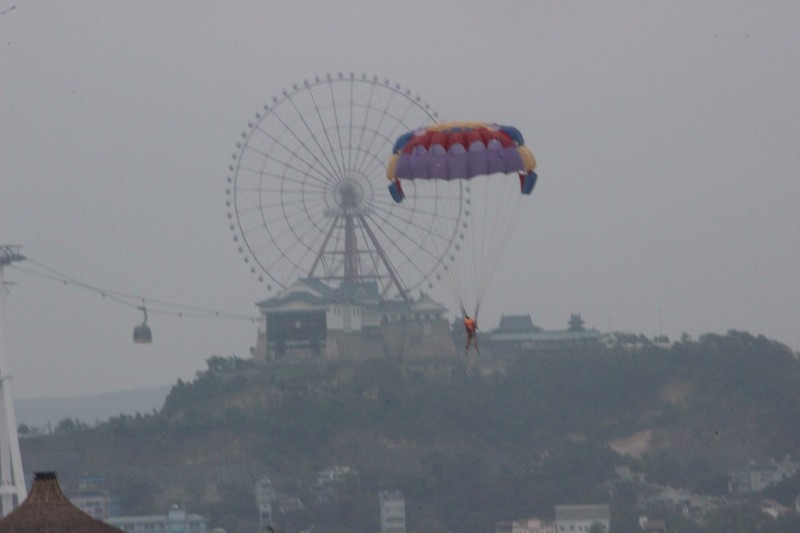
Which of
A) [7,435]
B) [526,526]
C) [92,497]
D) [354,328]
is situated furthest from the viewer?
[354,328]

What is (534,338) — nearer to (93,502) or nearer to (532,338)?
(532,338)

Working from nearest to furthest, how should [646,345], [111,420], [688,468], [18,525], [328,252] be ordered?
[18,525] → [328,252] → [688,468] → [111,420] → [646,345]

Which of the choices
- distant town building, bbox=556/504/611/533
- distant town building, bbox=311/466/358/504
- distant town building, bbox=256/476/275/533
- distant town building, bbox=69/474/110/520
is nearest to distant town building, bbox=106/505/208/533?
distant town building, bbox=69/474/110/520

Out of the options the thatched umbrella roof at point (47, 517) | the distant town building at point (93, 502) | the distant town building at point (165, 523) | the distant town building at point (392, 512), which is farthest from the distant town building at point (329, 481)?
the thatched umbrella roof at point (47, 517)

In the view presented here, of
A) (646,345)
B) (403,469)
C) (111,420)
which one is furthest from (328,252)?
(646,345)

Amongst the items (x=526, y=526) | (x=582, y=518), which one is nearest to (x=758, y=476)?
(x=582, y=518)

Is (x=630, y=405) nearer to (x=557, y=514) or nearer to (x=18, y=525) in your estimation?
(x=557, y=514)

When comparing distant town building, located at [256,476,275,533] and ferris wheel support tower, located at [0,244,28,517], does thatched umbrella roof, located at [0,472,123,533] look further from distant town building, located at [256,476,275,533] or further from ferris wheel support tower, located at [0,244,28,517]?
distant town building, located at [256,476,275,533]
